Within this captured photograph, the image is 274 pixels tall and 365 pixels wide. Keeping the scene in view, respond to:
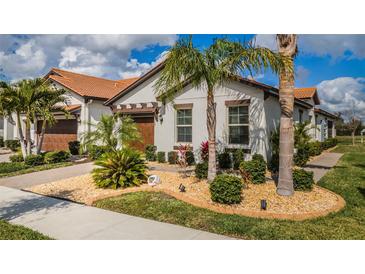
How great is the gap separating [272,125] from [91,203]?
8.14 metres

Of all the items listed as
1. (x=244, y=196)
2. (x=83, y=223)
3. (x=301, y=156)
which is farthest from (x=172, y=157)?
(x=83, y=223)

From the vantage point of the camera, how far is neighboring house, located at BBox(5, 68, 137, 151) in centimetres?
1767

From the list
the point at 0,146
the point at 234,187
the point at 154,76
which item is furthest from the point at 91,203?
the point at 0,146

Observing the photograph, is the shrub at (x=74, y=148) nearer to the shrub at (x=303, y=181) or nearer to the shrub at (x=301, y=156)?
the shrub at (x=301, y=156)

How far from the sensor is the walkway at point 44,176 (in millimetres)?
9305

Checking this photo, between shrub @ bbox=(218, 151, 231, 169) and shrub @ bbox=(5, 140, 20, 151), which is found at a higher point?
shrub @ bbox=(5, 140, 20, 151)

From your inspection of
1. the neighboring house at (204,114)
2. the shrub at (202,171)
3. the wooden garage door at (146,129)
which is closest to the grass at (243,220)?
the shrub at (202,171)

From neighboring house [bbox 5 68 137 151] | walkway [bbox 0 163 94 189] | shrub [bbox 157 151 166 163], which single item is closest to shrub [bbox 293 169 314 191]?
shrub [bbox 157 151 166 163]

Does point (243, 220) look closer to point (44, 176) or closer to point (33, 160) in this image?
point (44, 176)

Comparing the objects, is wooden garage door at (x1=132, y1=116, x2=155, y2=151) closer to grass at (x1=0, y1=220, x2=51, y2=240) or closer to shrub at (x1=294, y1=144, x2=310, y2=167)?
shrub at (x1=294, y1=144, x2=310, y2=167)

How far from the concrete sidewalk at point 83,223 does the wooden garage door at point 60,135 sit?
1157 centimetres

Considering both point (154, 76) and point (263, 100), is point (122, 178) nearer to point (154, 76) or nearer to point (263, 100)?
point (263, 100)

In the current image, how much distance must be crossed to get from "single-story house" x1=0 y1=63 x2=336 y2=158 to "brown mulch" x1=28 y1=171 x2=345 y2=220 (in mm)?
3162

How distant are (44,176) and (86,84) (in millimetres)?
11213
